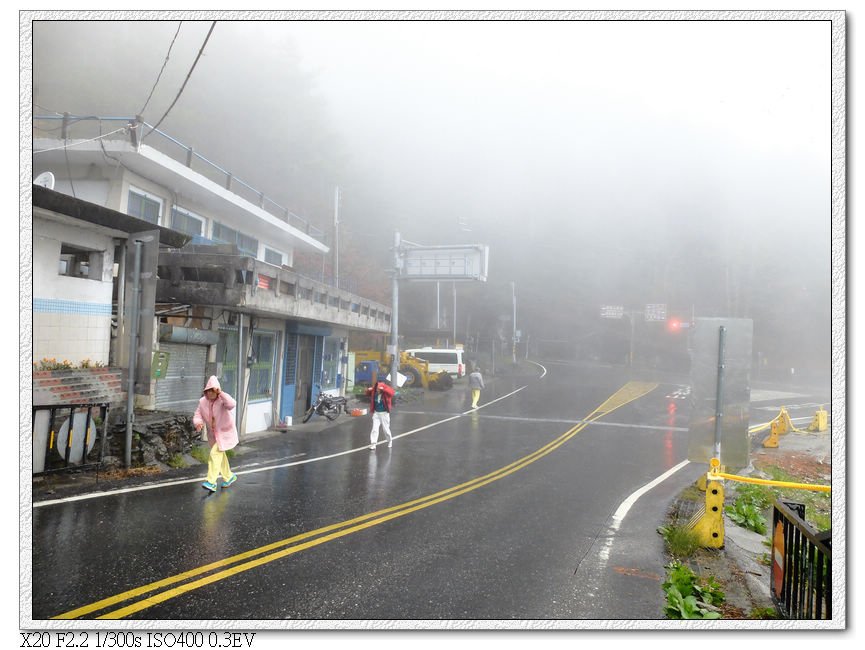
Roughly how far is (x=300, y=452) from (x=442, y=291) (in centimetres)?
4186

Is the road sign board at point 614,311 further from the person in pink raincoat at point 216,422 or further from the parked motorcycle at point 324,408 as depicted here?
the person in pink raincoat at point 216,422

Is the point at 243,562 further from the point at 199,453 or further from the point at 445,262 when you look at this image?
the point at 445,262

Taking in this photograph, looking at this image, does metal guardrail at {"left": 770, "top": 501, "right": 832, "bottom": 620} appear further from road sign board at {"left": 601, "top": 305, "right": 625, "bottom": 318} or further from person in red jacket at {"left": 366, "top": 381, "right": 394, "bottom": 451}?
road sign board at {"left": 601, "top": 305, "right": 625, "bottom": 318}

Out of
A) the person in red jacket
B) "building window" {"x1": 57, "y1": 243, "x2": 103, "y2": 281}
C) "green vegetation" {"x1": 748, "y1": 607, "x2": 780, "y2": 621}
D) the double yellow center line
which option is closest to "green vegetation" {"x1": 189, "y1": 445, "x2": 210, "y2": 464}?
"building window" {"x1": 57, "y1": 243, "x2": 103, "y2": 281}

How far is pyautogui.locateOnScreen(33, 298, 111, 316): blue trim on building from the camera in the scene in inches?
288

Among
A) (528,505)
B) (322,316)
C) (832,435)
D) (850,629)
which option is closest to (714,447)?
(832,435)

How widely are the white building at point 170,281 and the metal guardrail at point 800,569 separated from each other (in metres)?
7.63

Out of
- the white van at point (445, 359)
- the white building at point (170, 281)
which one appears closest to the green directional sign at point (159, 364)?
the white building at point (170, 281)

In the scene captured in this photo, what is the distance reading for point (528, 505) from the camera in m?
7.20

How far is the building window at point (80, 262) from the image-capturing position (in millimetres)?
7948

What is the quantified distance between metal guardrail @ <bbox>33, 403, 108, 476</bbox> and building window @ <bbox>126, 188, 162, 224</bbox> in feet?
19.1

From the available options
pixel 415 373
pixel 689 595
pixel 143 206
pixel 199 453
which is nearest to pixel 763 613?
pixel 689 595

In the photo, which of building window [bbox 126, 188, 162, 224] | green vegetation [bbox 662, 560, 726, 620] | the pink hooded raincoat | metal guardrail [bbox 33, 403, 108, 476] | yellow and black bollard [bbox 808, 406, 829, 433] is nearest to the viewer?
green vegetation [bbox 662, 560, 726, 620]
